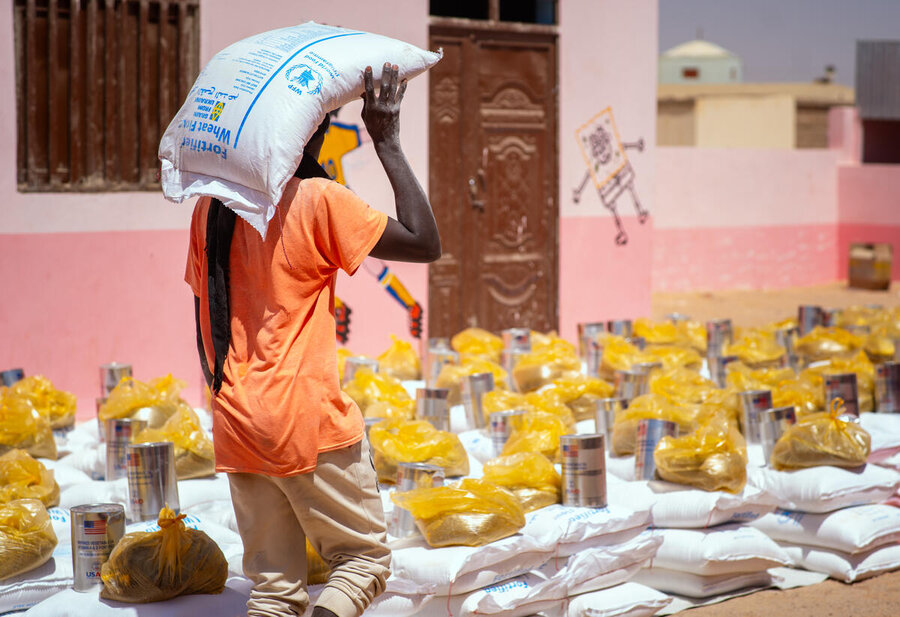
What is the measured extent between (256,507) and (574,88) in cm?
607

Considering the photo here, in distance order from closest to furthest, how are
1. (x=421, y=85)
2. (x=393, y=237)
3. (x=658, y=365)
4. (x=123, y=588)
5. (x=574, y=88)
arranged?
(x=393, y=237)
(x=123, y=588)
(x=658, y=365)
(x=421, y=85)
(x=574, y=88)

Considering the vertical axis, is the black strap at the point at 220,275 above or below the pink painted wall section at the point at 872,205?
below

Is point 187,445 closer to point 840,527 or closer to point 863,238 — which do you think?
point 840,527

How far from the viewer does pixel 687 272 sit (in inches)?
614

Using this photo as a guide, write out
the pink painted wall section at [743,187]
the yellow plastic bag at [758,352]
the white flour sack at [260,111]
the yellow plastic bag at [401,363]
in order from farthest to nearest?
the pink painted wall section at [743,187] → the yellow plastic bag at [758,352] → the yellow plastic bag at [401,363] → the white flour sack at [260,111]

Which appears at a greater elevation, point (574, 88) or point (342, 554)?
point (574, 88)

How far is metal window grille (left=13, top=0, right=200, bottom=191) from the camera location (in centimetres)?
600

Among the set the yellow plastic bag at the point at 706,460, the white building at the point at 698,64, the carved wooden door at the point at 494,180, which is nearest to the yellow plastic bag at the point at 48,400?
the yellow plastic bag at the point at 706,460

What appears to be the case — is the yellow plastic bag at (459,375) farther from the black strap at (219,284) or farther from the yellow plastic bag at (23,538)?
the black strap at (219,284)

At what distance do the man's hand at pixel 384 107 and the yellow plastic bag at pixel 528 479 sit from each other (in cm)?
152

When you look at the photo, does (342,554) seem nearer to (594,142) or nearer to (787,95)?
(594,142)

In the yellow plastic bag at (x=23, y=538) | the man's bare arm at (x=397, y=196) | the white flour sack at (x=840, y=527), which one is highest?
the man's bare arm at (x=397, y=196)

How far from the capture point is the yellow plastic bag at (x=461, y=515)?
11.1 ft

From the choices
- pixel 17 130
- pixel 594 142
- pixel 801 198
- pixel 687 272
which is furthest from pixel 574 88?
pixel 801 198
